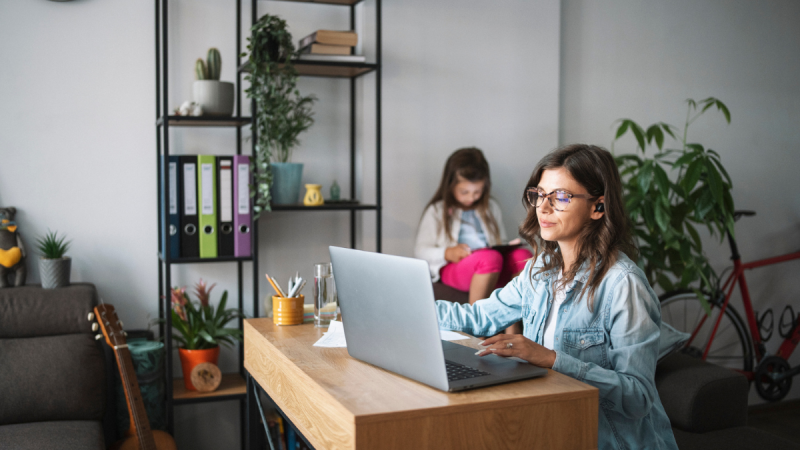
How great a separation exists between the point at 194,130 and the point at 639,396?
2095 millimetres

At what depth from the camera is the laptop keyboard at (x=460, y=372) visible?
120cm

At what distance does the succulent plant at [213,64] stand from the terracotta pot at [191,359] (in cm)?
106

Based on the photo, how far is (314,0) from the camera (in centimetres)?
272

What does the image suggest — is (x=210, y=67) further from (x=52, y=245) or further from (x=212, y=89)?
(x=52, y=245)

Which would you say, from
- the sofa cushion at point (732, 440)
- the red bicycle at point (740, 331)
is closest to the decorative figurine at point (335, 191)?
the sofa cushion at point (732, 440)

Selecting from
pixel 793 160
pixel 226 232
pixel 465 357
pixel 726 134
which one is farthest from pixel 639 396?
pixel 793 160

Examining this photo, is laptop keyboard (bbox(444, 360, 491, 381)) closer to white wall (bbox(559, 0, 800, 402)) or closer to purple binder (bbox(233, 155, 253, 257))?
purple binder (bbox(233, 155, 253, 257))

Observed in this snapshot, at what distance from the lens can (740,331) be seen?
3.50 m

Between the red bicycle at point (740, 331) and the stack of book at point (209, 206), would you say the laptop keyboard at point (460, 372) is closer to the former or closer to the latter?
the stack of book at point (209, 206)

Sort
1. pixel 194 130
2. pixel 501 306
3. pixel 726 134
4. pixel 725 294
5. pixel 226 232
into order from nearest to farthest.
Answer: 1. pixel 501 306
2. pixel 226 232
3. pixel 194 130
4. pixel 725 294
5. pixel 726 134

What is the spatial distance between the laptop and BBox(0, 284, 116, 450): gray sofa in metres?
1.13

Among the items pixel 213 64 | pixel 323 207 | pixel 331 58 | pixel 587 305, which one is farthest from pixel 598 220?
pixel 213 64

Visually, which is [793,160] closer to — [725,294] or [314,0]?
[725,294]

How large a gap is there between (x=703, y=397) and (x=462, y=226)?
126cm
